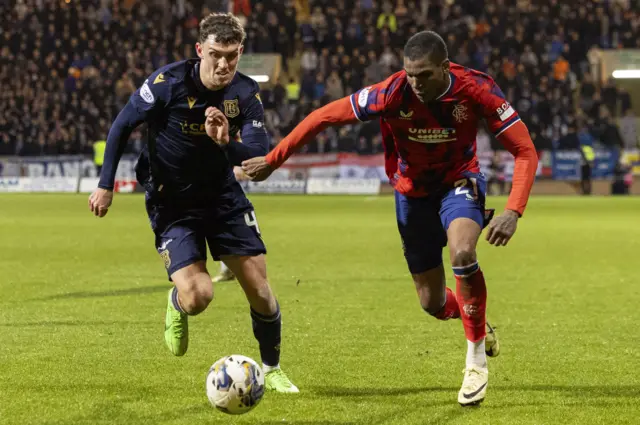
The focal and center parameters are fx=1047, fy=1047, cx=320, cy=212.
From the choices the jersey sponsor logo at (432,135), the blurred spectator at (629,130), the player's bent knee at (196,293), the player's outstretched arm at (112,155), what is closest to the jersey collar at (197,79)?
the player's outstretched arm at (112,155)

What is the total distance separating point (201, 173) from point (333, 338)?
88.2 inches

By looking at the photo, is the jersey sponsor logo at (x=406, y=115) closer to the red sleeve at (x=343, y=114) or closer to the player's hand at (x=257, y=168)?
the red sleeve at (x=343, y=114)

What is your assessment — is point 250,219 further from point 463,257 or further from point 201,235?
point 463,257

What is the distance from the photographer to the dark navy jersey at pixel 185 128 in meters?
6.01

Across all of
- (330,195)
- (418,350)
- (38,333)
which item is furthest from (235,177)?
(330,195)

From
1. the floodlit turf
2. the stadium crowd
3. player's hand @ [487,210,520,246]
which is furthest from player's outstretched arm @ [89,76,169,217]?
the stadium crowd

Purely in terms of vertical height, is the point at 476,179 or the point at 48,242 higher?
the point at 476,179

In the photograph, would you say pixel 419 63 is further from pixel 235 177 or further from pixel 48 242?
pixel 48 242

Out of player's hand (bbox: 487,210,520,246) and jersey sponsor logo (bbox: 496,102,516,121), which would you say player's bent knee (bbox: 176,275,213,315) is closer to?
player's hand (bbox: 487,210,520,246)

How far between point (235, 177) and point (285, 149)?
0.82 meters

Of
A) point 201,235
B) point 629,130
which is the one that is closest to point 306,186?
point 629,130

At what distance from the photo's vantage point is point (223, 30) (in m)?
5.82

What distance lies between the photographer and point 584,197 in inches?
1112

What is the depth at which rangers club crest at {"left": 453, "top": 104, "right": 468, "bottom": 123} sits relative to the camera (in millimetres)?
5957
